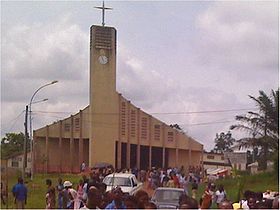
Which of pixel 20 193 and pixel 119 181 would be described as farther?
pixel 119 181

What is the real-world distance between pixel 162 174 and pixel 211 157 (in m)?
41.6

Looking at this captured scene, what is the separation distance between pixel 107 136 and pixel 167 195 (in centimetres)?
2907

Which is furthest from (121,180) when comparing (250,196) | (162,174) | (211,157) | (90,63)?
(211,157)

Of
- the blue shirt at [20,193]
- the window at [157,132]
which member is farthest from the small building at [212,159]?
the blue shirt at [20,193]

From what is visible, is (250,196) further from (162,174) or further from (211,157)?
(211,157)

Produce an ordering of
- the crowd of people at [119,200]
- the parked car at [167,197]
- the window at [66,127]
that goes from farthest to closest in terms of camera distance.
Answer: the window at [66,127], the parked car at [167,197], the crowd of people at [119,200]

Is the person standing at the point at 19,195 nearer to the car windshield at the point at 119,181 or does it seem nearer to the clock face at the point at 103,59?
the car windshield at the point at 119,181

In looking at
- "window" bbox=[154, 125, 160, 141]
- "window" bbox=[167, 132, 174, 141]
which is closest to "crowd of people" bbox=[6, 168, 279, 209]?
"window" bbox=[154, 125, 160, 141]

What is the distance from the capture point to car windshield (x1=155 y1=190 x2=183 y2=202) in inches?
628

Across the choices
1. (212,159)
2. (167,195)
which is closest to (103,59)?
(167,195)

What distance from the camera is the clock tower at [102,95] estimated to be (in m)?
43.2

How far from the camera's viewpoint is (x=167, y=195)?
16141 mm

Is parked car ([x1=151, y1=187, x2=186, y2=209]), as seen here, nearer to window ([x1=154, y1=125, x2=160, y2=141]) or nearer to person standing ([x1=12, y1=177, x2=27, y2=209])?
person standing ([x1=12, y1=177, x2=27, y2=209])

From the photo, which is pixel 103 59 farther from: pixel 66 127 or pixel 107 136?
pixel 66 127
